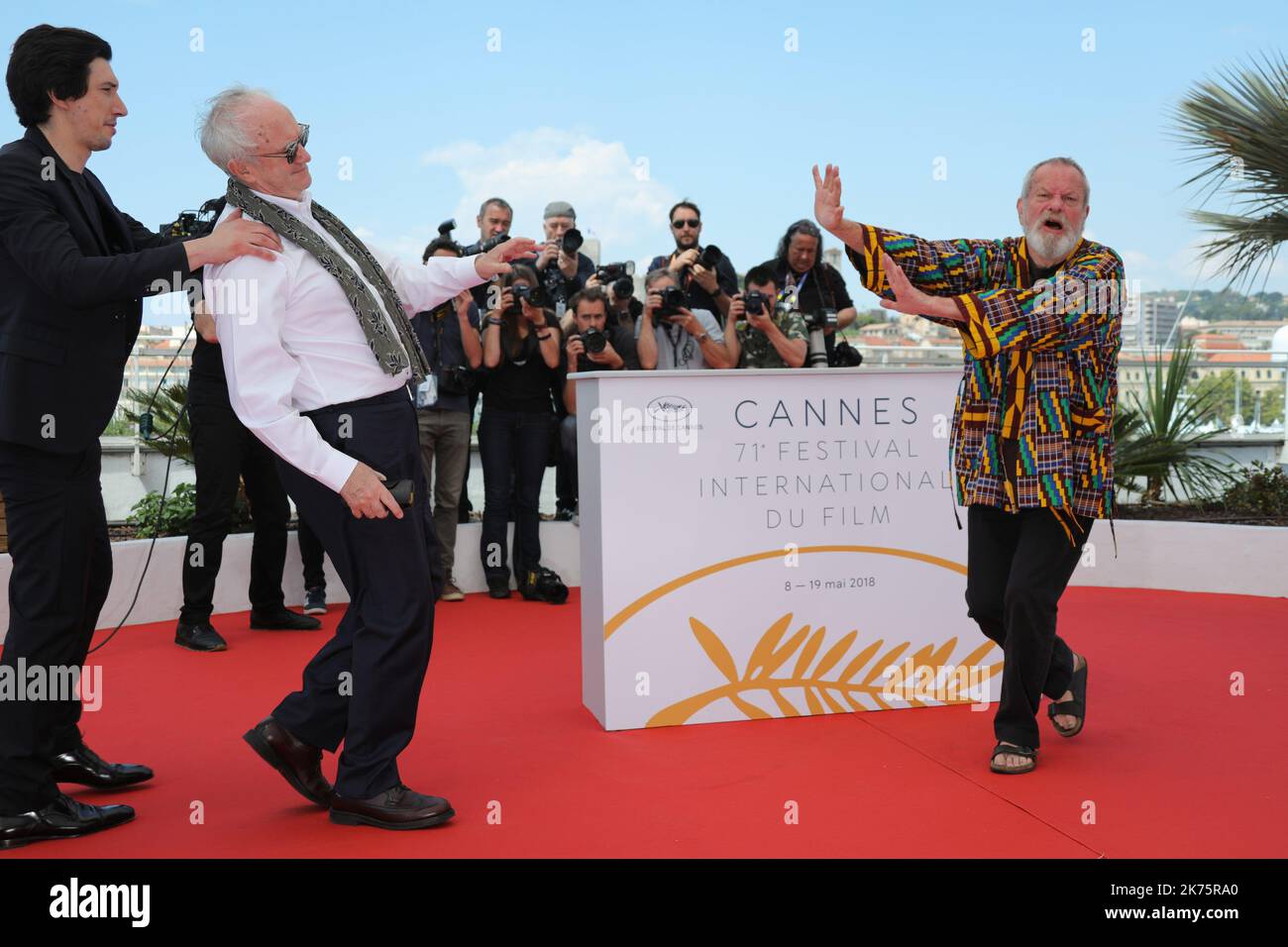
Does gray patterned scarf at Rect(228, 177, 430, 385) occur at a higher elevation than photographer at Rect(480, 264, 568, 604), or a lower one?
higher

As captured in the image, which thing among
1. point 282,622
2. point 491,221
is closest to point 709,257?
point 491,221

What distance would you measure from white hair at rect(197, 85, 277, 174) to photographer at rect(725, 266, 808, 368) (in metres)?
2.43

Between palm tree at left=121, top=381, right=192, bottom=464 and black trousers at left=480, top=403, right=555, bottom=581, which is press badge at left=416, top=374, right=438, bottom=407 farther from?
palm tree at left=121, top=381, right=192, bottom=464

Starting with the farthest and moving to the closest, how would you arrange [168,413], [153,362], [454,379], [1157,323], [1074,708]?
[1157,323] → [153,362] → [168,413] → [454,379] → [1074,708]

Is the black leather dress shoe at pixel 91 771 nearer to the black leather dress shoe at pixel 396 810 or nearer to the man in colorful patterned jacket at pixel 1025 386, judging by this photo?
the black leather dress shoe at pixel 396 810

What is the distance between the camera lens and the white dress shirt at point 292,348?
7.93ft

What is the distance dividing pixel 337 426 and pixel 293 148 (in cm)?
59

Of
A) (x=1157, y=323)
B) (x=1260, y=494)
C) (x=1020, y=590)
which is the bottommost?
(x=1260, y=494)

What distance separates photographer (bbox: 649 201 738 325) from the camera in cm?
548

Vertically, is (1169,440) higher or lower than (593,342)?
lower

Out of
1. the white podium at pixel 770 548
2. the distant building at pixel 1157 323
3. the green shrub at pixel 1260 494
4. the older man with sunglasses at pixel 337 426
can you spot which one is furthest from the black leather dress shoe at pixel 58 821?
the green shrub at pixel 1260 494

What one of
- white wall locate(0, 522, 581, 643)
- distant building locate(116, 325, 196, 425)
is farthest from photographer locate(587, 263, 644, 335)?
distant building locate(116, 325, 196, 425)

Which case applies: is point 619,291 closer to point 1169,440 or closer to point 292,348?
point 292,348

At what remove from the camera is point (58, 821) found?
8.60 ft
